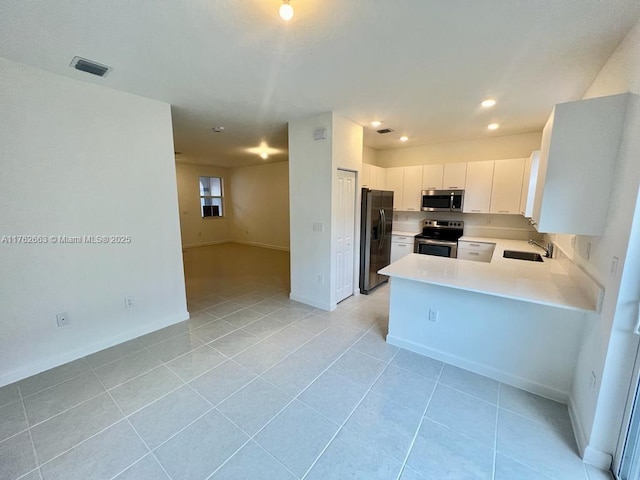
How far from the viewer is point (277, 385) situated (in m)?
2.26

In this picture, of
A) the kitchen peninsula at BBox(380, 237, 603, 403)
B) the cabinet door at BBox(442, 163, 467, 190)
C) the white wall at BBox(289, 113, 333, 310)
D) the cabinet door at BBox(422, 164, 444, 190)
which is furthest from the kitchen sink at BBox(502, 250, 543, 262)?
the white wall at BBox(289, 113, 333, 310)

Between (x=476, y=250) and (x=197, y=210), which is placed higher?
(x=197, y=210)

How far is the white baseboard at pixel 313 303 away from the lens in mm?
3826

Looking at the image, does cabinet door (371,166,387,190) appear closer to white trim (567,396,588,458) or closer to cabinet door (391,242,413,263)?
cabinet door (391,242,413,263)

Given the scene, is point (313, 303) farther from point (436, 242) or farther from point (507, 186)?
point (507, 186)

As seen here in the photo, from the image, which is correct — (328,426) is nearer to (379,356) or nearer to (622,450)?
(379,356)

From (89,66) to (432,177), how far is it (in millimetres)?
5139

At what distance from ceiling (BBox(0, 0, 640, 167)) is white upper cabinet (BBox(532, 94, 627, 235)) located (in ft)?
1.73

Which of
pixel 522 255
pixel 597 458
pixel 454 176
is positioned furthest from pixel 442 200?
pixel 597 458

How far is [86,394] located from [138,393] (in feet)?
1.40

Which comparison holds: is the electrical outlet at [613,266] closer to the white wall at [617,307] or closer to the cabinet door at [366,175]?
the white wall at [617,307]

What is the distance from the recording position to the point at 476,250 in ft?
15.3

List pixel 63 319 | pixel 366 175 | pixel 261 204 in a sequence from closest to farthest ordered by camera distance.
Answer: pixel 63 319 < pixel 366 175 < pixel 261 204

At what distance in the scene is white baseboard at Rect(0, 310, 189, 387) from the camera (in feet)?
7.60
